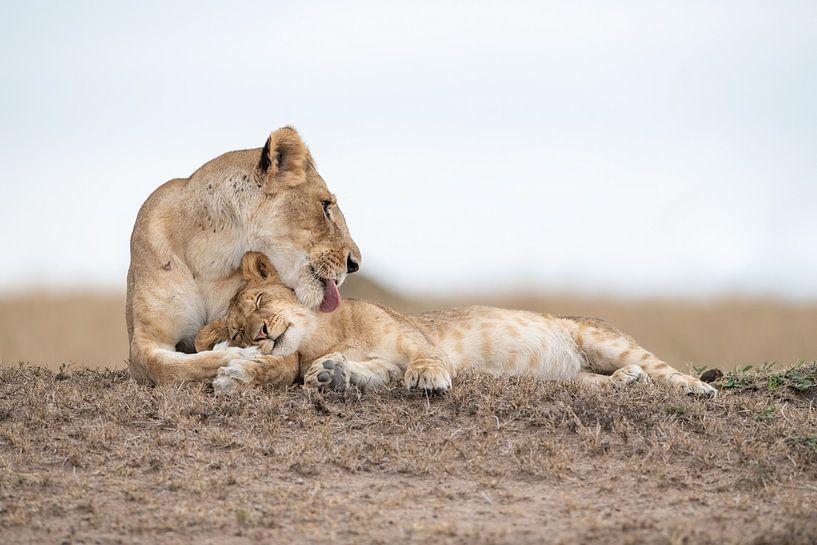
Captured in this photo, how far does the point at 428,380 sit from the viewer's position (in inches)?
215

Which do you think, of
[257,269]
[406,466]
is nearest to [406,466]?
[406,466]

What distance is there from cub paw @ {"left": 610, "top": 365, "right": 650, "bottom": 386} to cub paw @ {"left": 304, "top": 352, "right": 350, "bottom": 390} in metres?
1.78

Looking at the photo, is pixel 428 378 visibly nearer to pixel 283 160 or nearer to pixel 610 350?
pixel 283 160

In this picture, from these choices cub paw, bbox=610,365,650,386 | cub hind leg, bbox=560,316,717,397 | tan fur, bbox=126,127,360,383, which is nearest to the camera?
tan fur, bbox=126,127,360,383

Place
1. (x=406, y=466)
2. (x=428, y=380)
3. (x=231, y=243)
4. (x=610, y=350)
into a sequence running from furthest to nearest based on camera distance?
(x=610, y=350) → (x=231, y=243) → (x=428, y=380) → (x=406, y=466)

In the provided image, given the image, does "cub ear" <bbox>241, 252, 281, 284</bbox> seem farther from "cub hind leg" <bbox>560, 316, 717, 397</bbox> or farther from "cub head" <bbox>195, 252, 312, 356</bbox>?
"cub hind leg" <bbox>560, 316, 717, 397</bbox>

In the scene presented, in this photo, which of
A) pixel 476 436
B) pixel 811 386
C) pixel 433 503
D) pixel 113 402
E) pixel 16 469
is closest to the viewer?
pixel 433 503

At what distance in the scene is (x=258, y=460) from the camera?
477cm

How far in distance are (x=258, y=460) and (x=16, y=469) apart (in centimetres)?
108

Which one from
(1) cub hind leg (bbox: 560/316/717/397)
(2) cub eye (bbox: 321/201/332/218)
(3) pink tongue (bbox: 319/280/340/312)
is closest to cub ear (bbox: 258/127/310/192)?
(2) cub eye (bbox: 321/201/332/218)

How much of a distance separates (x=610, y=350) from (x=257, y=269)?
2.42 meters

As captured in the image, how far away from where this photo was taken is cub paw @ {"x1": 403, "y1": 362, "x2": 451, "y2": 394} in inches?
214

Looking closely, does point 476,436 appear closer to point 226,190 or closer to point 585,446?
point 585,446

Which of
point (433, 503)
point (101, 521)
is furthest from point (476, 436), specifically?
point (101, 521)
